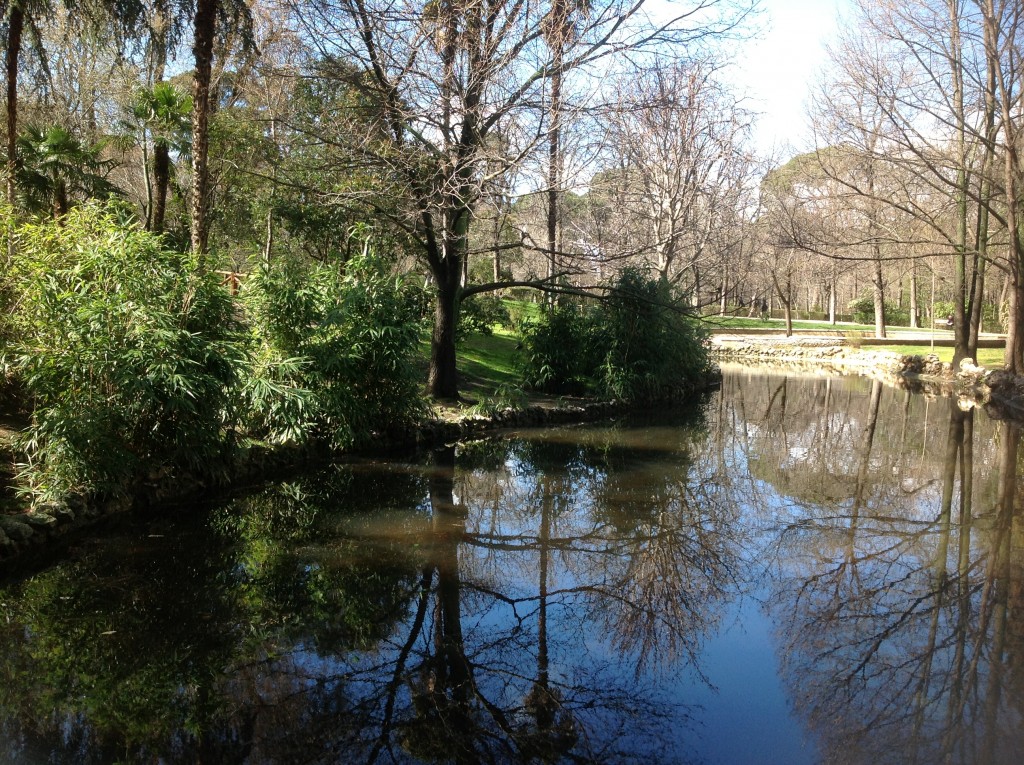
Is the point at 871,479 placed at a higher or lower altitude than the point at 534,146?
lower

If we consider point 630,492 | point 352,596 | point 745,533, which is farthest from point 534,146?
point 352,596

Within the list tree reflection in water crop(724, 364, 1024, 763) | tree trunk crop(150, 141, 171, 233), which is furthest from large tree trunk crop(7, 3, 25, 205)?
tree reflection in water crop(724, 364, 1024, 763)

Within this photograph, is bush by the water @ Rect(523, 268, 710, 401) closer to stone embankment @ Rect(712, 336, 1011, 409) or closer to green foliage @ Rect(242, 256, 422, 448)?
green foliage @ Rect(242, 256, 422, 448)

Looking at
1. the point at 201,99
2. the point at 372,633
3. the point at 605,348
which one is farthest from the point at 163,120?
the point at 372,633

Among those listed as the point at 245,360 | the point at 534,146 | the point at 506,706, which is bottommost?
the point at 506,706

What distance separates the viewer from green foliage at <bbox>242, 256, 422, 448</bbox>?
363 inches

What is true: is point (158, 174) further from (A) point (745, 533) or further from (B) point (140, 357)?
(A) point (745, 533)

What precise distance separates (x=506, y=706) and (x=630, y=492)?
512 cm

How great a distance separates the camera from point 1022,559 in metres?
6.56

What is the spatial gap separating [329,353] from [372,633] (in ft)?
18.2

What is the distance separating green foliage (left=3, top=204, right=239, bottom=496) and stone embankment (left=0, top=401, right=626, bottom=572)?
205 millimetres

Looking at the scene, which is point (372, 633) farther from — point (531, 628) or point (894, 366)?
point (894, 366)

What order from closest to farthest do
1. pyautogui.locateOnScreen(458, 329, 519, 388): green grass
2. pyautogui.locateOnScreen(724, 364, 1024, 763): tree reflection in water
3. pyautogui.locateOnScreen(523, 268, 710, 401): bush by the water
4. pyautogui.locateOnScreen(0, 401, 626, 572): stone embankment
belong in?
pyautogui.locateOnScreen(724, 364, 1024, 763): tree reflection in water
pyautogui.locateOnScreen(0, 401, 626, 572): stone embankment
pyautogui.locateOnScreen(458, 329, 519, 388): green grass
pyautogui.locateOnScreen(523, 268, 710, 401): bush by the water

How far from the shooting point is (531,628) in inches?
205
